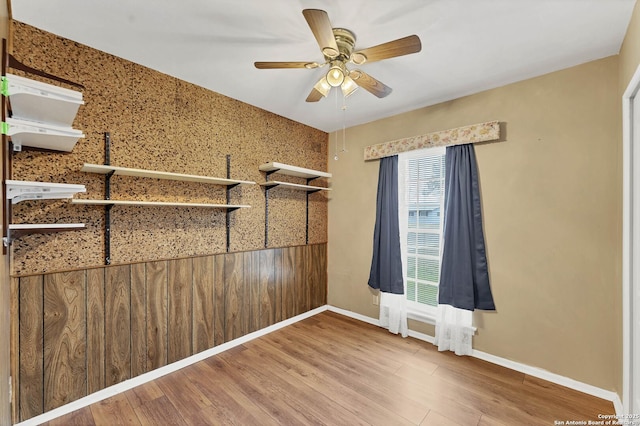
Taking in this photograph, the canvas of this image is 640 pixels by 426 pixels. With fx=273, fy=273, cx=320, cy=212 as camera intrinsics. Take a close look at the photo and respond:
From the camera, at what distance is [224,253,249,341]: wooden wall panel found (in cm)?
283

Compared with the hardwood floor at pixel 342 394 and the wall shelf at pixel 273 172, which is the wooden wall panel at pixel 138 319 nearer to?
the hardwood floor at pixel 342 394

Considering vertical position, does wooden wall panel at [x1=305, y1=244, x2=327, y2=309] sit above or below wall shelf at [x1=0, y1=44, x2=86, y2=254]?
below

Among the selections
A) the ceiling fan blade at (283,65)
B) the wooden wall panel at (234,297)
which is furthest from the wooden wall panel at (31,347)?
the ceiling fan blade at (283,65)

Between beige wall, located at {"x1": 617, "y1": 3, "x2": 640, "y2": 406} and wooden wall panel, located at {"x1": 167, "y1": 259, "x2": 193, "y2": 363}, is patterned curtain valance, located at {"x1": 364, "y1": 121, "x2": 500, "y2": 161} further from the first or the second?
wooden wall panel, located at {"x1": 167, "y1": 259, "x2": 193, "y2": 363}

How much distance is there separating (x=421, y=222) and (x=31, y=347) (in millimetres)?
3440

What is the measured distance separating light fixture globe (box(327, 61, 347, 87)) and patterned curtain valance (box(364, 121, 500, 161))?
1.50 m

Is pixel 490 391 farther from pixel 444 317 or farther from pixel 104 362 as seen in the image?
pixel 104 362

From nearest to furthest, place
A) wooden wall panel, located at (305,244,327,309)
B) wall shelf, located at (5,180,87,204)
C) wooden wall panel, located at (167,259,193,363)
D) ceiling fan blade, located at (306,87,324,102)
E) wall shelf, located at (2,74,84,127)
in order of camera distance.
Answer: wall shelf, located at (2,74,84,127), wall shelf, located at (5,180,87,204), ceiling fan blade, located at (306,87,324,102), wooden wall panel, located at (167,259,193,363), wooden wall panel, located at (305,244,327,309)

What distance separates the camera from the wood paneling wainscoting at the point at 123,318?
1787mm

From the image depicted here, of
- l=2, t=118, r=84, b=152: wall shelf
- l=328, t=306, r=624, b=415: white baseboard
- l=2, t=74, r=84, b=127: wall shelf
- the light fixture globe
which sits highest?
the light fixture globe

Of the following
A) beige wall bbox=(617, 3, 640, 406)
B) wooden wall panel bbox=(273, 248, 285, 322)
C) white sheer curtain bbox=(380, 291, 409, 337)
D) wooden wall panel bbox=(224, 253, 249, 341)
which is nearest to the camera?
beige wall bbox=(617, 3, 640, 406)

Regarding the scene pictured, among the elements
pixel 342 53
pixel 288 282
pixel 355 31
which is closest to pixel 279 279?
pixel 288 282

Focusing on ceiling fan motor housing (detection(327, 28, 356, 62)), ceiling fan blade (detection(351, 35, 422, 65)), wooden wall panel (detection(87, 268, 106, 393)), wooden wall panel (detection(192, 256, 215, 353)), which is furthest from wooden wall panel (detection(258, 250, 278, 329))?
ceiling fan blade (detection(351, 35, 422, 65))

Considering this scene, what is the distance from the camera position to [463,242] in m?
2.69
